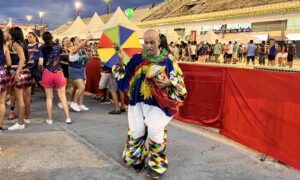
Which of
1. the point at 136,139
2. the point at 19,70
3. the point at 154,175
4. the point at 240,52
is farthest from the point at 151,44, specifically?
the point at 240,52

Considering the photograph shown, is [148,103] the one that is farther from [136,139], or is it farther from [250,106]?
[250,106]

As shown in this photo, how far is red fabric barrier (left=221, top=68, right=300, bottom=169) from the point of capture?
423 centimetres

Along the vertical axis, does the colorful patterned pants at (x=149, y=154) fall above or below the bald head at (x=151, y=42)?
below

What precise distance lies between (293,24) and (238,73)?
84.4ft

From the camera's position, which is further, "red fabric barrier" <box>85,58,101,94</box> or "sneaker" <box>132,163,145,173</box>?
"red fabric barrier" <box>85,58,101,94</box>

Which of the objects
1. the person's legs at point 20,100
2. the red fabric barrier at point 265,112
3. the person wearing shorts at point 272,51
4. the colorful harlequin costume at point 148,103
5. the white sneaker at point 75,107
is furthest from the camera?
the person wearing shorts at point 272,51

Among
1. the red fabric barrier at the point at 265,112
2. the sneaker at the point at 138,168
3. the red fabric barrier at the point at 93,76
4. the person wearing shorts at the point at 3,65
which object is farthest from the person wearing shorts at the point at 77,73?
the sneaker at the point at 138,168

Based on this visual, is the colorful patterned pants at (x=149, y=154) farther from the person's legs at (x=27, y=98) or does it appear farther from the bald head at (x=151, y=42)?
the person's legs at (x=27, y=98)

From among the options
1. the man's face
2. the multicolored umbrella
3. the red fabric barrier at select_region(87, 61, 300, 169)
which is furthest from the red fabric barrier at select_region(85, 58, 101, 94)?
the man's face

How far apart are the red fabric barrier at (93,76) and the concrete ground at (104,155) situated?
11.0ft

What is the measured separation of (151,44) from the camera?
139 inches

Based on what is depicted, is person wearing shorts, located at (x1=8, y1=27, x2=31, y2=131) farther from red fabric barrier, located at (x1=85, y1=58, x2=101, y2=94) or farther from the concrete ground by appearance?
red fabric barrier, located at (x1=85, y1=58, x2=101, y2=94)

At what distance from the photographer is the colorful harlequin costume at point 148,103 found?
11.8 ft

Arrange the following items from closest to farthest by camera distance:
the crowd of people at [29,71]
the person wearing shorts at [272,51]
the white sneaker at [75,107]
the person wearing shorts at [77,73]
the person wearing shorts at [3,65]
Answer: the person wearing shorts at [3,65] < the crowd of people at [29,71] < the person wearing shorts at [77,73] < the white sneaker at [75,107] < the person wearing shorts at [272,51]
